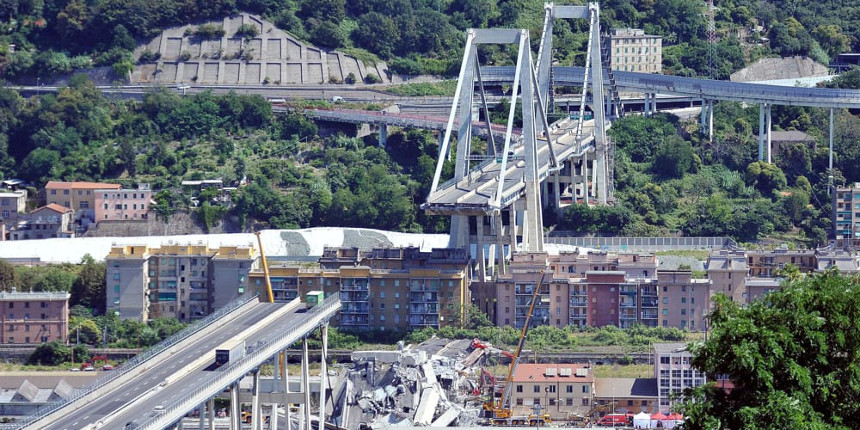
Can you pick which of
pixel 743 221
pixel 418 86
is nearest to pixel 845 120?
pixel 743 221

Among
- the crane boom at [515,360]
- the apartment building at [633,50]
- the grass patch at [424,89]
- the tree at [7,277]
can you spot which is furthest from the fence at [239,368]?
the apartment building at [633,50]

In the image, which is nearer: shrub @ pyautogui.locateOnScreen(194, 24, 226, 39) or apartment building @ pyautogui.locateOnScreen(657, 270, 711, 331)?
apartment building @ pyautogui.locateOnScreen(657, 270, 711, 331)

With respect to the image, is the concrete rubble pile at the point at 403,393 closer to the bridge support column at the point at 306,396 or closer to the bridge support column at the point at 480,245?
the bridge support column at the point at 306,396

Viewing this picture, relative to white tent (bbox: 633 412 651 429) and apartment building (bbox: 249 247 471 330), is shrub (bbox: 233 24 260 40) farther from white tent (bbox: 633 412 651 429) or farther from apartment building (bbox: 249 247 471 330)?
white tent (bbox: 633 412 651 429)

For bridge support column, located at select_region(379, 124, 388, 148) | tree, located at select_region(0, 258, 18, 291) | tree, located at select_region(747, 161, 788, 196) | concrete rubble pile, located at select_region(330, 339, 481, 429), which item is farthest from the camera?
bridge support column, located at select_region(379, 124, 388, 148)

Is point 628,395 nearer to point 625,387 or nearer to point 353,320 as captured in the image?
point 625,387

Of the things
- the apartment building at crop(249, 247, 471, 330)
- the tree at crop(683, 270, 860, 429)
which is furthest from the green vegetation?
the tree at crop(683, 270, 860, 429)

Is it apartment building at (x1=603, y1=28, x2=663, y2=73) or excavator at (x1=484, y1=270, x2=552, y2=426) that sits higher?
apartment building at (x1=603, y1=28, x2=663, y2=73)

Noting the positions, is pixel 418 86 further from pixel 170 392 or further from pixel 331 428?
pixel 170 392
